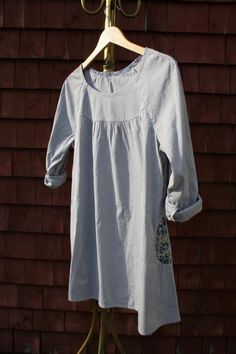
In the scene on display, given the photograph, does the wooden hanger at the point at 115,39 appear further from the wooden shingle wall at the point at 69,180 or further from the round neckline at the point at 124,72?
the wooden shingle wall at the point at 69,180

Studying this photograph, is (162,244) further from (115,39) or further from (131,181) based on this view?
(115,39)

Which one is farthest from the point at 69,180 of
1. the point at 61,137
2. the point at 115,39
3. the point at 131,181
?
the point at 115,39

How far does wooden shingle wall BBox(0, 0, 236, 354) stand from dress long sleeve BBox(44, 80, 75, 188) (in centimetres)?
59

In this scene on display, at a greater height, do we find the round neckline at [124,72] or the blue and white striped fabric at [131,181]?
the round neckline at [124,72]

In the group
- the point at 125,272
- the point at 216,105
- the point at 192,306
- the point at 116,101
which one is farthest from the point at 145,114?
the point at 192,306

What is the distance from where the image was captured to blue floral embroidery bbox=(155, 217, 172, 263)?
5.72 ft

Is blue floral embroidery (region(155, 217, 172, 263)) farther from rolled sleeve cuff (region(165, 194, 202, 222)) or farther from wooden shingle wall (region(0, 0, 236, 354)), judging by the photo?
wooden shingle wall (region(0, 0, 236, 354))

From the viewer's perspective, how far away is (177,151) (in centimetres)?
161

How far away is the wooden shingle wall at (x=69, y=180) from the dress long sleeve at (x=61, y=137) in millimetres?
587

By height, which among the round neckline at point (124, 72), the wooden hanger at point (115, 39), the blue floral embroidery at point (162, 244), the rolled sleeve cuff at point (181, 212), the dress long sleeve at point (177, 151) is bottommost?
the blue floral embroidery at point (162, 244)

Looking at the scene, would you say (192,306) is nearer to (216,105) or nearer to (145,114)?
(216,105)

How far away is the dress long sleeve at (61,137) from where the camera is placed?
1.90 m

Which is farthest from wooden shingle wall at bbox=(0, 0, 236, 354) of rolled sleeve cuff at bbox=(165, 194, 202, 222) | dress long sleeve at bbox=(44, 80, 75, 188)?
rolled sleeve cuff at bbox=(165, 194, 202, 222)

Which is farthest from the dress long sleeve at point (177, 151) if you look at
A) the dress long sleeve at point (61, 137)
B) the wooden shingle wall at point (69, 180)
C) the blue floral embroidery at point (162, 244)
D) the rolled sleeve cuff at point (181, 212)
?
the wooden shingle wall at point (69, 180)
